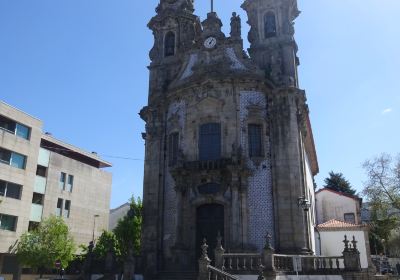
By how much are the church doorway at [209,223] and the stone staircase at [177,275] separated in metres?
1.97

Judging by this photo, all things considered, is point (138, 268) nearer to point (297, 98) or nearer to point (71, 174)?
point (297, 98)

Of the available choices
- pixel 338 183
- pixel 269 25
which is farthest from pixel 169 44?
pixel 338 183

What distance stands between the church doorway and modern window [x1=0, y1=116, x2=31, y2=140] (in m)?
20.5

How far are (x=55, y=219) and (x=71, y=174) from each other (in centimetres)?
1026

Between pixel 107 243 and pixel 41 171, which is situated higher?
pixel 41 171

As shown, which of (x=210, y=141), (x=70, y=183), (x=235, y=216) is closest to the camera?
(x=235, y=216)

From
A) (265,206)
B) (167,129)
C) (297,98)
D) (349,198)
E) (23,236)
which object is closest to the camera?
(265,206)

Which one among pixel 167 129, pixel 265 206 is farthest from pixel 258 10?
pixel 265 206

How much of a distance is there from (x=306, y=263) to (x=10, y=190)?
25.4 m

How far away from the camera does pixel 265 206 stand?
863 inches

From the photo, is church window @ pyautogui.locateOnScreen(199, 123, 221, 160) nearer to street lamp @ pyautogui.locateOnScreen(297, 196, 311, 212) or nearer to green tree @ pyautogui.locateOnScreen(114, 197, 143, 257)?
street lamp @ pyautogui.locateOnScreen(297, 196, 311, 212)

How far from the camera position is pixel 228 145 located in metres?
23.0

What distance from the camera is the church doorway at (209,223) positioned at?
72.4ft

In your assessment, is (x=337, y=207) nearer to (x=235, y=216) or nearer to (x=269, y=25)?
(x=235, y=216)
